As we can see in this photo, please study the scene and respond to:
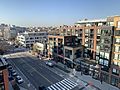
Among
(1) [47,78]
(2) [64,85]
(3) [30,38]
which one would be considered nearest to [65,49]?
(1) [47,78]

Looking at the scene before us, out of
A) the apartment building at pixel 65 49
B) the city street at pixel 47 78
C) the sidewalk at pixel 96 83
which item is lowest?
the sidewalk at pixel 96 83

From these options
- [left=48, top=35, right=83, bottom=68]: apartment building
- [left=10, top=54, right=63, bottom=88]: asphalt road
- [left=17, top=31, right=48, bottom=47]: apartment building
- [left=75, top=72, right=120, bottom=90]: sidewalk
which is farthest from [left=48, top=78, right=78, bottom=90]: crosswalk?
[left=17, top=31, right=48, bottom=47]: apartment building

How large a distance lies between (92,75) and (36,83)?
19.9 metres

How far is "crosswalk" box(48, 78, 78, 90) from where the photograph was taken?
41975 millimetres

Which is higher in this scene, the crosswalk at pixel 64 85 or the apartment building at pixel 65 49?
the apartment building at pixel 65 49

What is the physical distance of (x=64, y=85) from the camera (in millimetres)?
43875

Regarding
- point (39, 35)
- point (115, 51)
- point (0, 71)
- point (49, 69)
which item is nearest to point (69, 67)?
point (49, 69)

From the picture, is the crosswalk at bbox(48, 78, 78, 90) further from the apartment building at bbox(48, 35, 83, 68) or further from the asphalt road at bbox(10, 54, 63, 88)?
the apartment building at bbox(48, 35, 83, 68)

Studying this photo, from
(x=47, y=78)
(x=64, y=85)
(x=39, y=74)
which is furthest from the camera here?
(x=39, y=74)

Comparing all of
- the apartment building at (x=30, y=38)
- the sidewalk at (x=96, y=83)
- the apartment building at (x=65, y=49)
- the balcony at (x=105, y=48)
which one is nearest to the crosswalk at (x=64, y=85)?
the sidewalk at (x=96, y=83)

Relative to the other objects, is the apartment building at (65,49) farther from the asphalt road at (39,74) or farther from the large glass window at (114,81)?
the large glass window at (114,81)

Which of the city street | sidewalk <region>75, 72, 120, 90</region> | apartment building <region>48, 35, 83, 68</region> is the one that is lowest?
sidewalk <region>75, 72, 120, 90</region>

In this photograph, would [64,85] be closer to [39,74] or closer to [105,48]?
[39,74]

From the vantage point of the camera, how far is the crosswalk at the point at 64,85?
4197 centimetres
